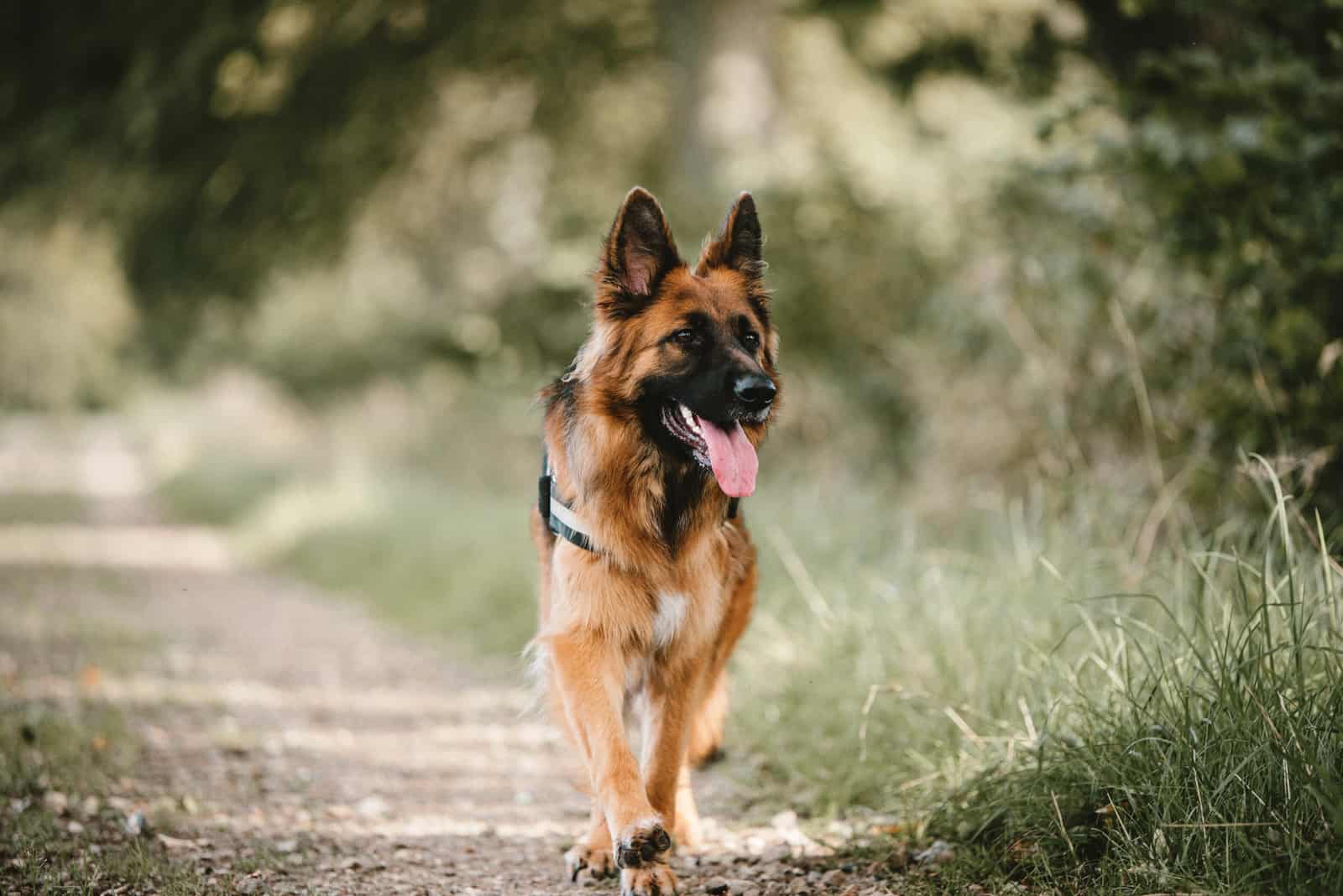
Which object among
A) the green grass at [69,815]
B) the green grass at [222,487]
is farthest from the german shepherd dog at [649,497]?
the green grass at [222,487]

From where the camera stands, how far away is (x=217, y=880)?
9.70 feet

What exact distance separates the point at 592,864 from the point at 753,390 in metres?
1.54

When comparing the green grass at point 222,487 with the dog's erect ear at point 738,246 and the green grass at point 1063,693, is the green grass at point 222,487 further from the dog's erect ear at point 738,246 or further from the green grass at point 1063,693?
the dog's erect ear at point 738,246

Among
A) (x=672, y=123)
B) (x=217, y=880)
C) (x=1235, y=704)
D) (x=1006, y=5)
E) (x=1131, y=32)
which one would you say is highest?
(x=1006, y=5)

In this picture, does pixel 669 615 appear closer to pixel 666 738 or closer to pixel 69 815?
pixel 666 738

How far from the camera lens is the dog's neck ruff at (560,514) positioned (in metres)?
3.30

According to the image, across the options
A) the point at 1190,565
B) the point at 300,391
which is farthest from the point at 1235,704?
the point at 300,391

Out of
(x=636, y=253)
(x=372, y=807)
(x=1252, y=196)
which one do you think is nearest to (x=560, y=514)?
(x=636, y=253)

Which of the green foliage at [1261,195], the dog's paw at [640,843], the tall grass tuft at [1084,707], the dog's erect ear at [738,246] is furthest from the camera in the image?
the green foliage at [1261,195]

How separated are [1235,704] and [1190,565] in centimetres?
139

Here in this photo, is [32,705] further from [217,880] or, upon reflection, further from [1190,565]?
[1190,565]

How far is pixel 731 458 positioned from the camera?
3.22m

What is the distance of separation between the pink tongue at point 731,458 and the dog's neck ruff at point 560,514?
23 centimetres

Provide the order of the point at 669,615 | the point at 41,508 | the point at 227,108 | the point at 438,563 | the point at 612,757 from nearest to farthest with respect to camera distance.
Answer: the point at 612,757
the point at 669,615
the point at 438,563
the point at 227,108
the point at 41,508
